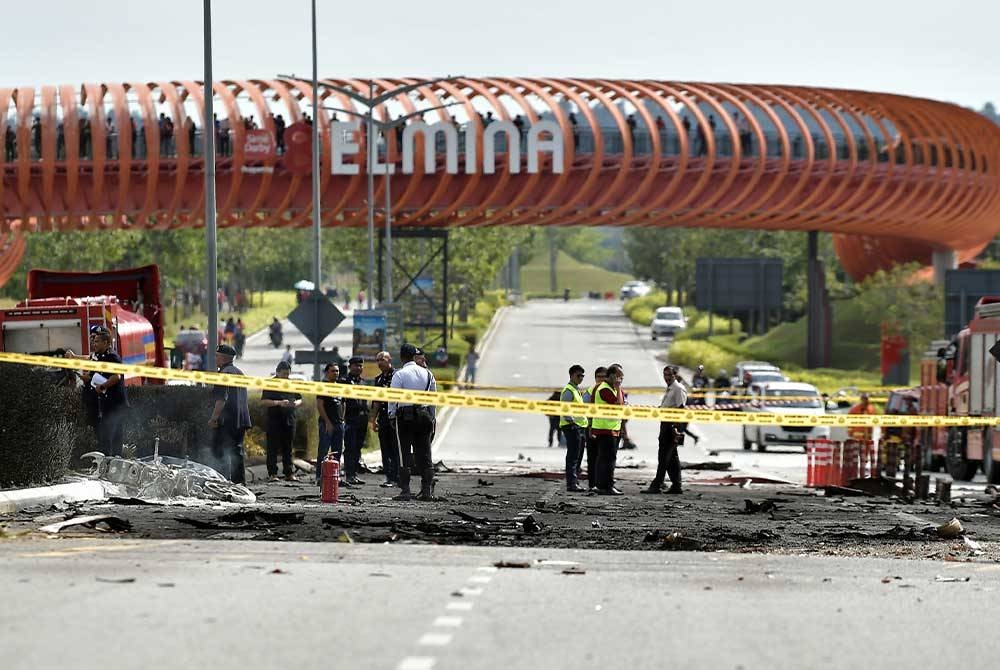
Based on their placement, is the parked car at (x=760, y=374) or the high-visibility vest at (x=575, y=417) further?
the parked car at (x=760, y=374)

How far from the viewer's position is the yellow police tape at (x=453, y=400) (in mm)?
20203

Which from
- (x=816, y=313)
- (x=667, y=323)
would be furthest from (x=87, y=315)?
(x=667, y=323)

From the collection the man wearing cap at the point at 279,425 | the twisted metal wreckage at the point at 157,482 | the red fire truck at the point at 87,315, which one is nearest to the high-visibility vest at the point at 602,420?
the man wearing cap at the point at 279,425

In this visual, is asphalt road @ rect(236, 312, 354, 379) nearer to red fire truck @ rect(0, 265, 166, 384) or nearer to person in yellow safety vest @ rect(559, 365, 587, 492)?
red fire truck @ rect(0, 265, 166, 384)

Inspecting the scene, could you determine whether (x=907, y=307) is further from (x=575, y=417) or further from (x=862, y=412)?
(x=575, y=417)

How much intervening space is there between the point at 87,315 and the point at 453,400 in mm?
13477

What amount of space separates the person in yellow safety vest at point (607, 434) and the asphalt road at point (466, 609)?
867 cm

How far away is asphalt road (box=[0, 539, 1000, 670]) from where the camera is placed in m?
9.46

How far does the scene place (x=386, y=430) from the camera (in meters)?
23.2

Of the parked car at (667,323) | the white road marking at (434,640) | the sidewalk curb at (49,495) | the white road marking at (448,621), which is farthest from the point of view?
the parked car at (667,323)

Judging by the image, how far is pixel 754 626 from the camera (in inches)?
420

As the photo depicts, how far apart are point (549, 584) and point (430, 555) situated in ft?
6.31

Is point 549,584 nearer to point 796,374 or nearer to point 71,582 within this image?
point 71,582

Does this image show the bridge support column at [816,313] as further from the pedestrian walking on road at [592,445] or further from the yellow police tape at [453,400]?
the pedestrian walking on road at [592,445]
